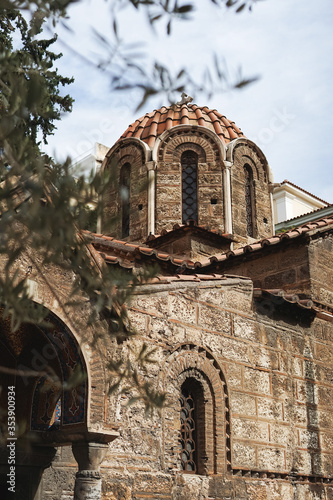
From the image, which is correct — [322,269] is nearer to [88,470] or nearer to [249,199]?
[249,199]

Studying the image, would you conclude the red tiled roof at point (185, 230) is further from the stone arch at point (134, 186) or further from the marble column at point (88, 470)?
the marble column at point (88, 470)

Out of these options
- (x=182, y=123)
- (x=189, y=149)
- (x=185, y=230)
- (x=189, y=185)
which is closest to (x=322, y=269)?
(x=185, y=230)

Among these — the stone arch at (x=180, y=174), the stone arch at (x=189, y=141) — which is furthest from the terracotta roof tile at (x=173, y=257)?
the stone arch at (x=189, y=141)

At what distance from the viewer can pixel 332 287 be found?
934 centimetres

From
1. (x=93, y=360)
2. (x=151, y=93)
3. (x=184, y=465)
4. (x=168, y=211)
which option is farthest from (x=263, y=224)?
(x=151, y=93)

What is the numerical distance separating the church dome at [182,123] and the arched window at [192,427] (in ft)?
19.7

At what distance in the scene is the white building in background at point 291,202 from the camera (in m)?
22.8

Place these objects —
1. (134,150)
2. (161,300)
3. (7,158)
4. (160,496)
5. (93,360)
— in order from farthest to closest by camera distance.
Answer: (134,150) < (161,300) < (160,496) < (93,360) < (7,158)

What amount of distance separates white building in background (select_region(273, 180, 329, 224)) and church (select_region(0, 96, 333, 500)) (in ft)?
41.1

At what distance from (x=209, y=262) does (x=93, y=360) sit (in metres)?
4.58

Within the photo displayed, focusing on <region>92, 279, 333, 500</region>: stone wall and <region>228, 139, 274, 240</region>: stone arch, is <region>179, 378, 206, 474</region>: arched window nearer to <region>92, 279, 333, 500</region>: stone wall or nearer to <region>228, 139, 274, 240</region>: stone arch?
<region>92, 279, 333, 500</region>: stone wall

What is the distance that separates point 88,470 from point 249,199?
7.77 metres

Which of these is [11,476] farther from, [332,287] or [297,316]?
[332,287]

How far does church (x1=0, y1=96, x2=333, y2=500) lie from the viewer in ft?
16.7
